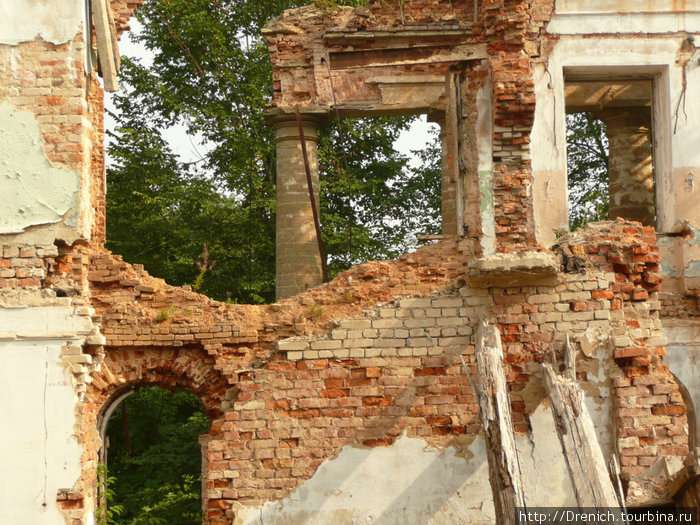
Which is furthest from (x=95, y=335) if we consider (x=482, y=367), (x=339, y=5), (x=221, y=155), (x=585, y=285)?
(x=221, y=155)

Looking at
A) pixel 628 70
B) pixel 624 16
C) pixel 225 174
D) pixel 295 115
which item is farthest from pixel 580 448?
pixel 225 174

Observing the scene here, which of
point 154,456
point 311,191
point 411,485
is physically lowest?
point 154,456

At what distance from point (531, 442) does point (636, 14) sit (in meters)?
7.33

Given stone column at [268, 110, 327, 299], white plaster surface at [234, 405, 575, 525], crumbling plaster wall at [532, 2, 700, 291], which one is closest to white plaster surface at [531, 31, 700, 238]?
crumbling plaster wall at [532, 2, 700, 291]

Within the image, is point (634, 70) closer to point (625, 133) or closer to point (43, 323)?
point (625, 133)

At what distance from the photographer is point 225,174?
58.2 feet

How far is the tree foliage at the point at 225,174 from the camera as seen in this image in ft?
53.7

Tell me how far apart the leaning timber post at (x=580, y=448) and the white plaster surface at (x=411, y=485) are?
0.85m

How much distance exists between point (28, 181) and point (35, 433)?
196cm

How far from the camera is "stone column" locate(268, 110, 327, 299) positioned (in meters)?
12.0

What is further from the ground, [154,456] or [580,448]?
[580,448]

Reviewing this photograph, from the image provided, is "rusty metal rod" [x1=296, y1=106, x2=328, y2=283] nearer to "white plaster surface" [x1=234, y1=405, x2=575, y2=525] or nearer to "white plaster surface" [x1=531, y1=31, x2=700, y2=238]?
"white plaster surface" [x1=531, y1=31, x2=700, y2=238]

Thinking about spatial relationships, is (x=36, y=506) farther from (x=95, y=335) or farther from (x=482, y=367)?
(x=482, y=367)

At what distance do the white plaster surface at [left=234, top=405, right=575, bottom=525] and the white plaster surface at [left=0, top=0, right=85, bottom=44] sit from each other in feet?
13.2
